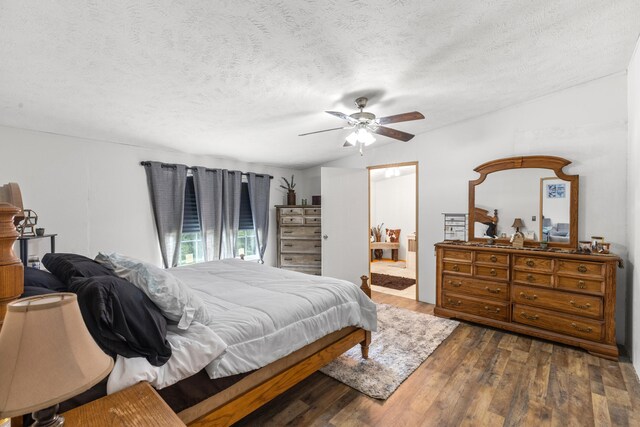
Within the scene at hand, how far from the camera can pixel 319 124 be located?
3.43m

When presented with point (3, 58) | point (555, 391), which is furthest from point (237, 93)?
point (555, 391)

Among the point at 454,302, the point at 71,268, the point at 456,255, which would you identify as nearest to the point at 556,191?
the point at 456,255

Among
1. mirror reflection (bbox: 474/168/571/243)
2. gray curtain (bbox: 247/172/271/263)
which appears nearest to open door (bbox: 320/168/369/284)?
gray curtain (bbox: 247/172/271/263)

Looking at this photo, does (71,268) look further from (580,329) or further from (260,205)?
(580,329)

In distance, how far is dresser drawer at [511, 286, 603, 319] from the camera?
2697 millimetres

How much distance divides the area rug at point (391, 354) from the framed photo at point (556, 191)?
71.0 inches

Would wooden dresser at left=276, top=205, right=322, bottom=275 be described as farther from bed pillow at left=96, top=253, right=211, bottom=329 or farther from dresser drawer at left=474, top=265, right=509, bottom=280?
bed pillow at left=96, top=253, right=211, bottom=329

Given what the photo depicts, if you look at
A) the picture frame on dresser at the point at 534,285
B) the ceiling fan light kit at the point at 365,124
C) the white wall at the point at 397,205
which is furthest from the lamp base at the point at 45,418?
the white wall at the point at 397,205

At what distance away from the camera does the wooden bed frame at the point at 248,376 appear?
2.56 feet

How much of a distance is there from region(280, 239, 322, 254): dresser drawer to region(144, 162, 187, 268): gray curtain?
1715 mm

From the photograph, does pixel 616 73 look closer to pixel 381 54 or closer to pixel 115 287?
pixel 381 54

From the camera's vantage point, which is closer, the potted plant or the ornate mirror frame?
the ornate mirror frame

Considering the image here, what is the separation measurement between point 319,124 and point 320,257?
2.28m

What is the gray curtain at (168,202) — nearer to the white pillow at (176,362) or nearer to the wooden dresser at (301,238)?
the wooden dresser at (301,238)
